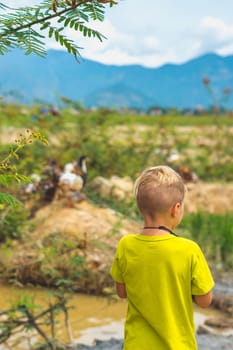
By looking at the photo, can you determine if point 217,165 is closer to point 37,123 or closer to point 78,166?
point 37,123

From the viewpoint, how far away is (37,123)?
28.4ft

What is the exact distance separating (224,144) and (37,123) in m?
4.87

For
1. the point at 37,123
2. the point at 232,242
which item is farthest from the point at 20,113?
the point at 232,242

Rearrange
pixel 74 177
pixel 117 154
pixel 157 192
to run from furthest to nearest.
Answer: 1. pixel 117 154
2. pixel 74 177
3. pixel 157 192

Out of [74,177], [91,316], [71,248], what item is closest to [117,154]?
[74,177]

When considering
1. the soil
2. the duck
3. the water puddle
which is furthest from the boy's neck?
the duck

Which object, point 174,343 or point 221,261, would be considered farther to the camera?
point 221,261

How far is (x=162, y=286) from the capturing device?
7.35 ft

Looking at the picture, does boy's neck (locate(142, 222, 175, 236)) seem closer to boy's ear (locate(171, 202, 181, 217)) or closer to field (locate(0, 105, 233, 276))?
boy's ear (locate(171, 202, 181, 217))

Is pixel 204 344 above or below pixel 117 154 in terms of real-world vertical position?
below

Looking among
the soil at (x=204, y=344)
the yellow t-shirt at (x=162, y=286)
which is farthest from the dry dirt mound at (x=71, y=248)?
the yellow t-shirt at (x=162, y=286)

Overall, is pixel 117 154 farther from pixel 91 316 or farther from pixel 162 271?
pixel 162 271

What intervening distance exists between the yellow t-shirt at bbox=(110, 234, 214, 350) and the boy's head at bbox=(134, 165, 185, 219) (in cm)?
10

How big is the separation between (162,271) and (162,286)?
5cm
